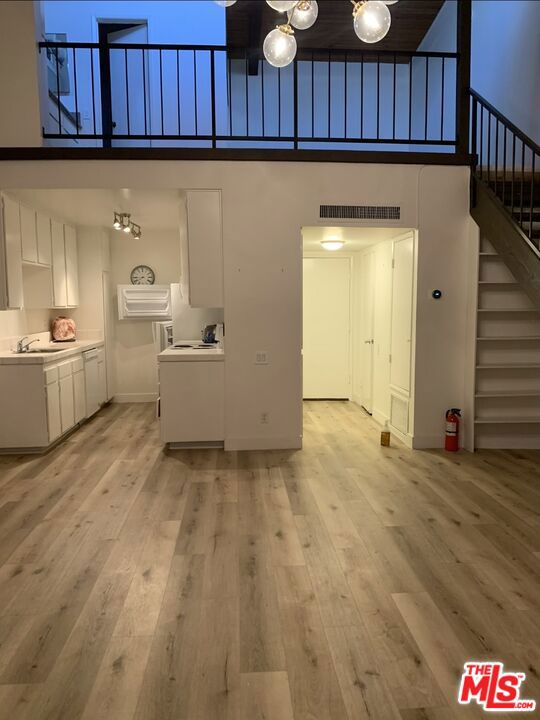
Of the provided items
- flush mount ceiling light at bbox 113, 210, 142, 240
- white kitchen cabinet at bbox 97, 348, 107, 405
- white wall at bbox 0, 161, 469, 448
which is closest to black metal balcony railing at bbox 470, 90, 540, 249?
white wall at bbox 0, 161, 469, 448

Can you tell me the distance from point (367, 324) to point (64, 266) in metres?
4.22

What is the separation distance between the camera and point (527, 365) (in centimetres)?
472

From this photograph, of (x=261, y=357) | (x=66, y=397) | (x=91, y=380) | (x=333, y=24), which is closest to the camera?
(x=261, y=357)

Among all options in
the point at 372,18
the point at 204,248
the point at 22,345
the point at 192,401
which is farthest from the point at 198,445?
the point at 372,18

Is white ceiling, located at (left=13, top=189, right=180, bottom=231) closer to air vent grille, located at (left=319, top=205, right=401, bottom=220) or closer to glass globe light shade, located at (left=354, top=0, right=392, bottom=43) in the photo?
air vent grille, located at (left=319, top=205, right=401, bottom=220)

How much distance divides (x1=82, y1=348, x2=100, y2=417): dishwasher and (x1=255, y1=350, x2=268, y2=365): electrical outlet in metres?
2.51

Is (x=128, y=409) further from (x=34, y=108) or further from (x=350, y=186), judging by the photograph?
(x=350, y=186)

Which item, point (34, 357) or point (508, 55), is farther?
point (508, 55)

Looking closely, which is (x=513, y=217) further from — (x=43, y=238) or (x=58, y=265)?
(x=58, y=265)

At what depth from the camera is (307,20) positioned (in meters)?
2.69

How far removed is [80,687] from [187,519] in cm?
149

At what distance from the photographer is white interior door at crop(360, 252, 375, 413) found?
6.40 m

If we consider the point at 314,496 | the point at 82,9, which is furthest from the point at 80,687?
the point at 82,9

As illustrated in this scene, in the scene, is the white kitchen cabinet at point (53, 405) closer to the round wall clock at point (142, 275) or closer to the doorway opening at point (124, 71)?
the round wall clock at point (142, 275)
